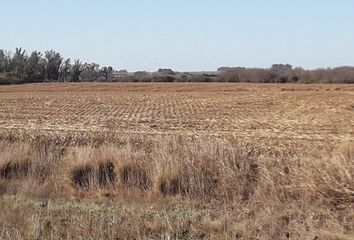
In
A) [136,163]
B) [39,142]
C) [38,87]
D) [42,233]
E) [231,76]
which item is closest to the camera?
[42,233]

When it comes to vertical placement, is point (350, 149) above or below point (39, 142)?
above

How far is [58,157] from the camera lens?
10906 mm

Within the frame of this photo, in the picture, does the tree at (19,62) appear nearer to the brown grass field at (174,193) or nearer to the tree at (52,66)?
the tree at (52,66)

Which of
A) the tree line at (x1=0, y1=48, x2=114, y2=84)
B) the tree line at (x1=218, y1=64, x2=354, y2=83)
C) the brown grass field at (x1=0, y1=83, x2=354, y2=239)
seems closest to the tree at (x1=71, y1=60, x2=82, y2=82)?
the tree line at (x1=0, y1=48, x2=114, y2=84)

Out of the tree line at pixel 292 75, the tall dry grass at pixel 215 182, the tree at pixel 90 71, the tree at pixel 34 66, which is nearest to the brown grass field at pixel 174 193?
the tall dry grass at pixel 215 182

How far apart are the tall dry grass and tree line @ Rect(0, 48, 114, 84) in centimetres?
10036

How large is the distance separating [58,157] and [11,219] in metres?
4.42

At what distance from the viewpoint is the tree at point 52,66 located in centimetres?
11881

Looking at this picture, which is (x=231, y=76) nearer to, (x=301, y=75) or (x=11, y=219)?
(x=301, y=75)

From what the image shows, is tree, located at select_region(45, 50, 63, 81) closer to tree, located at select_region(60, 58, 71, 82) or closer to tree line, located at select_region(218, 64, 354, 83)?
tree, located at select_region(60, 58, 71, 82)

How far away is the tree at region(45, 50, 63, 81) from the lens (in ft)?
390

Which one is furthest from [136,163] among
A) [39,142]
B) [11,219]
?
[39,142]

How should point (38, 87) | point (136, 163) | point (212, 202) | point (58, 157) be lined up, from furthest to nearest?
point (38, 87)
point (58, 157)
point (136, 163)
point (212, 202)

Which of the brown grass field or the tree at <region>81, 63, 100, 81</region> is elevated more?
the brown grass field
